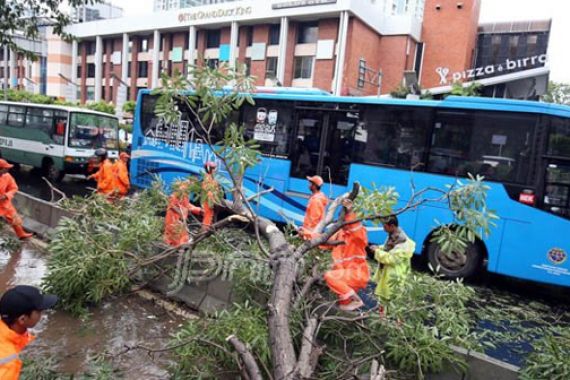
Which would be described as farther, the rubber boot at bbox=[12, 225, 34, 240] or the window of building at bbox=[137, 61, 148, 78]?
the window of building at bbox=[137, 61, 148, 78]

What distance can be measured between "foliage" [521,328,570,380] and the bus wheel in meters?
3.86

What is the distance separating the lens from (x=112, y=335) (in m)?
4.45

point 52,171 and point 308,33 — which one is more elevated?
point 308,33

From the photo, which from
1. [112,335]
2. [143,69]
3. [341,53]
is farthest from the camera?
[143,69]

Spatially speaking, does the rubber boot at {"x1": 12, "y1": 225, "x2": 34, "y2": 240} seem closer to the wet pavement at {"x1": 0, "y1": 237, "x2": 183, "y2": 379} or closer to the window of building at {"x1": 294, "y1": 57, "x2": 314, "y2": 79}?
the wet pavement at {"x1": 0, "y1": 237, "x2": 183, "y2": 379}

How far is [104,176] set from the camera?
28.8 ft

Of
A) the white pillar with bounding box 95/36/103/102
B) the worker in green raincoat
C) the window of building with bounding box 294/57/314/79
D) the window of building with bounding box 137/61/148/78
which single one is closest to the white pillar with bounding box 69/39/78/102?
the white pillar with bounding box 95/36/103/102

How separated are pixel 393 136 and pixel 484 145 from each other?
1535 mm

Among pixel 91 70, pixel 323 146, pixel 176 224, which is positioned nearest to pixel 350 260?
pixel 176 224

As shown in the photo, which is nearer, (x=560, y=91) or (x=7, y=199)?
(x=7, y=199)

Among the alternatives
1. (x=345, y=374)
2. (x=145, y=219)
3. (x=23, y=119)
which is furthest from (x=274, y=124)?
(x=23, y=119)

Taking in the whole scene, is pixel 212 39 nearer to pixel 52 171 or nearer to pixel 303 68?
pixel 303 68

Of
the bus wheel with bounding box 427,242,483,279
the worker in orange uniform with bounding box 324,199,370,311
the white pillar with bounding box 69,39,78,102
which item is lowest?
the bus wheel with bounding box 427,242,483,279

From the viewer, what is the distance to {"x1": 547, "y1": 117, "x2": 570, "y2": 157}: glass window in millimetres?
6480
